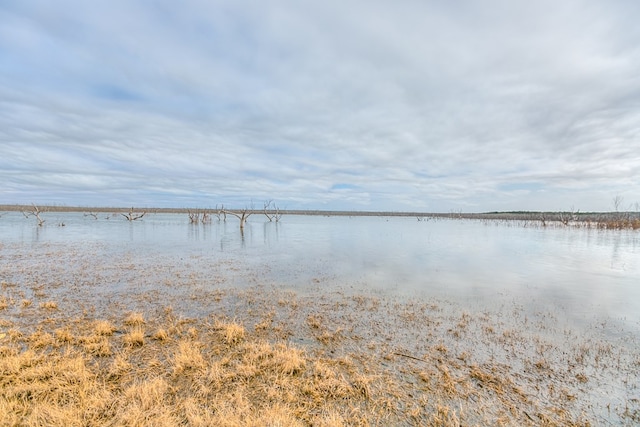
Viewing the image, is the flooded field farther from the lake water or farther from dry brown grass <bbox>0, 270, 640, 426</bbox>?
the lake water

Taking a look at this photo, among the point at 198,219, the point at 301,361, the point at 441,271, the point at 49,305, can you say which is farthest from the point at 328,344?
the point at 198,219

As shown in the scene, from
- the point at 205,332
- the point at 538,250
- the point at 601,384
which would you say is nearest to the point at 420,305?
the point at 601,384

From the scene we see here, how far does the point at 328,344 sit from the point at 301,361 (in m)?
1.02

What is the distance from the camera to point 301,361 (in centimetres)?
458

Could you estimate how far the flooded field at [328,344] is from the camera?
11.8 ft

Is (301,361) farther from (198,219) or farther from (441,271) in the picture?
(198,219)

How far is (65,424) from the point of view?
3064mm

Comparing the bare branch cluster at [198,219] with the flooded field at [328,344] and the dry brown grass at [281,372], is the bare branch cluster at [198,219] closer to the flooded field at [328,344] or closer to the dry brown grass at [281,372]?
the flooded field at [328,344]

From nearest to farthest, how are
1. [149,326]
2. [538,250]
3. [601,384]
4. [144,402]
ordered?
[144,402] → [601,384] → [149,326] → [538,250]

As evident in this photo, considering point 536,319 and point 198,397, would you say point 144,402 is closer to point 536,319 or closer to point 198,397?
point 198,397

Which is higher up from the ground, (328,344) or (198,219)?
(198,219)

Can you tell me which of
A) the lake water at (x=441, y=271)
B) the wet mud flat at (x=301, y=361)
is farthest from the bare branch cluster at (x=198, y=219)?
the wet mud flat at (x=301, y=361)

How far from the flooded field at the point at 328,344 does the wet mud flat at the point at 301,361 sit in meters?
0.03

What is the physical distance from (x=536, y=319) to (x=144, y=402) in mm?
8088
